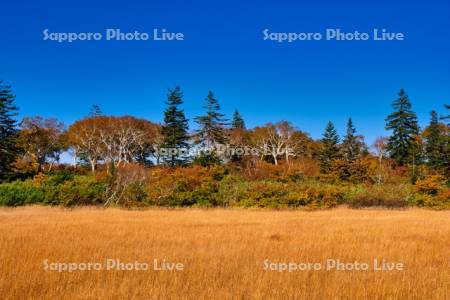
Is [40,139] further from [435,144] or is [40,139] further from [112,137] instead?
[435,144]

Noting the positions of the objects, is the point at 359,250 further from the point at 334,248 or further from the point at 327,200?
the point at 327,200

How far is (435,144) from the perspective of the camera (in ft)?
161

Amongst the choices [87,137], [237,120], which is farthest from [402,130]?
[87,137]

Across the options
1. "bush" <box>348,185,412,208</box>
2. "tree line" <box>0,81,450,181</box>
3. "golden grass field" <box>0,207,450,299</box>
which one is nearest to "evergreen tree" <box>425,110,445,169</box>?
"tree line" <box>0,81,450,181</box>

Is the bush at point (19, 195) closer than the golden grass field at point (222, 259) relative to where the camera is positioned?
No

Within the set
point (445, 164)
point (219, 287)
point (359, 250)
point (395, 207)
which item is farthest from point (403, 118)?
point (219, 287)

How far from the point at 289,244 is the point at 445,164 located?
37.4 m

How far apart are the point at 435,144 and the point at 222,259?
48.1m

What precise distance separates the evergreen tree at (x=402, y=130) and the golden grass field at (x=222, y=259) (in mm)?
39181

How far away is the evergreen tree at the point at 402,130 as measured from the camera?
51969mm

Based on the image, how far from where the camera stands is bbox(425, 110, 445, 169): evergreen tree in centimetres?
4419

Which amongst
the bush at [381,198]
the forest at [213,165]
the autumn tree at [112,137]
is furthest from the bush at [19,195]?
the bush at [381,198]

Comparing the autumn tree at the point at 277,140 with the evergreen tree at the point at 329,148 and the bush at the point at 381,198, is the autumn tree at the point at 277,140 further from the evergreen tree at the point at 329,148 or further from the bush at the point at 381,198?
the bush at the point at 381,198

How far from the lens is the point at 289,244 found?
11250 millimetres
